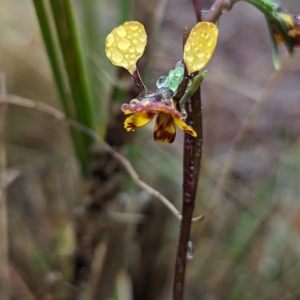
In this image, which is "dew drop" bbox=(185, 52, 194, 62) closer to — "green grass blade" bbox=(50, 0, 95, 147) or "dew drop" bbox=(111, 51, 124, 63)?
"dew drop" bbox=(111, 51, 124, 63)

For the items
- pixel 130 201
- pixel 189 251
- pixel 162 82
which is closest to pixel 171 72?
pixel 162 82

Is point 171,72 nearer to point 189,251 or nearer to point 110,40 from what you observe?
point 110,40

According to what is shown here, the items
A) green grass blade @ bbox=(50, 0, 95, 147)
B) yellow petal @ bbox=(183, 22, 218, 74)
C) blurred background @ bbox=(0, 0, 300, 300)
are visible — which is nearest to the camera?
yellow petal @ bbox=(183, 22, 218, 74)

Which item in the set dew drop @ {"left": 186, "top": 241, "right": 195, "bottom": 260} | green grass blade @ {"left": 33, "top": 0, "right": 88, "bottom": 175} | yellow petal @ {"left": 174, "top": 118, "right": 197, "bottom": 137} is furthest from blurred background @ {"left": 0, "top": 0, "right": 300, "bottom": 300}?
yellow petal @ {"left": 174, "top": 118, "right": 197, "bottom": 137}

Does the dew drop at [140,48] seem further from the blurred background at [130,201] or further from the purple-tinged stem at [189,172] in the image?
the blurred background at [130,201]

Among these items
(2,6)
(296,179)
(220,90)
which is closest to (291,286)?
(296,179)

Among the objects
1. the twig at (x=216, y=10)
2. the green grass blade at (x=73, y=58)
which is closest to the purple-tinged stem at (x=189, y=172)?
the twig at (x=216, y=10)
